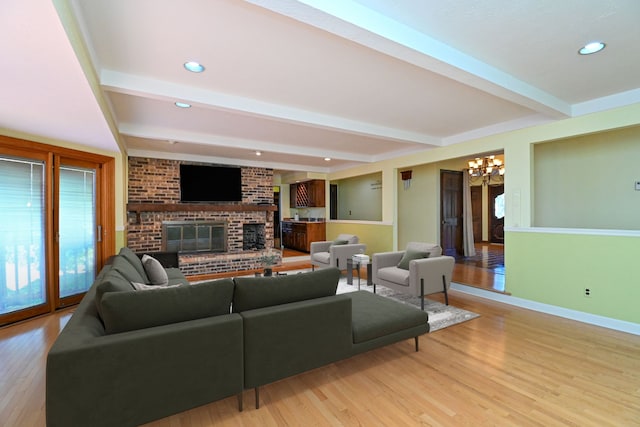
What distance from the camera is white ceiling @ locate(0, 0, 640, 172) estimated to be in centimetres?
182

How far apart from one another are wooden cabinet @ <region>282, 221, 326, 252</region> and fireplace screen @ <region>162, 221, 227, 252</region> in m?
2.55

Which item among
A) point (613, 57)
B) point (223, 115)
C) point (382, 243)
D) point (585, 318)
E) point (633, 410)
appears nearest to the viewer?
point (633, 410)

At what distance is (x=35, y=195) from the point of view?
3760mm

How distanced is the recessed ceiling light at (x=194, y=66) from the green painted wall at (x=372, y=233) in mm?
4900

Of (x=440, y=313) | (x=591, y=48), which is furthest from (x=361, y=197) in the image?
(x=591, y=48)

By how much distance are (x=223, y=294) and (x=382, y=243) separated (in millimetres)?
5123

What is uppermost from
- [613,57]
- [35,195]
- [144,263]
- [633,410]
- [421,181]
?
[613,57]

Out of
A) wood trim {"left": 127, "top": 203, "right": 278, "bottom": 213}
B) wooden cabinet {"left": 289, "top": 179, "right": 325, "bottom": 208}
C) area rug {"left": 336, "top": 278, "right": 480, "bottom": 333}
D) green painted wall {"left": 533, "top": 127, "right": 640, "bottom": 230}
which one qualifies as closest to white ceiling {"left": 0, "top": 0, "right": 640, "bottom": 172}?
green painted wall {"left": 533, "top": 127, "right": 640, "bottom": 230}

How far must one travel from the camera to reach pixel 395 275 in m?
4.03

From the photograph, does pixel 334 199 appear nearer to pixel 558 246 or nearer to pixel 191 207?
pixel 191 207

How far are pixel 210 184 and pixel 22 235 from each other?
3.28 metres

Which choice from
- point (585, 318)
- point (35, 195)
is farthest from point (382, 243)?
point (35, 195)

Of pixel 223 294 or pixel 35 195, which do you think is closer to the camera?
pixel 223 294

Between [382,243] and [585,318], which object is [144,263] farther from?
[585,318]
